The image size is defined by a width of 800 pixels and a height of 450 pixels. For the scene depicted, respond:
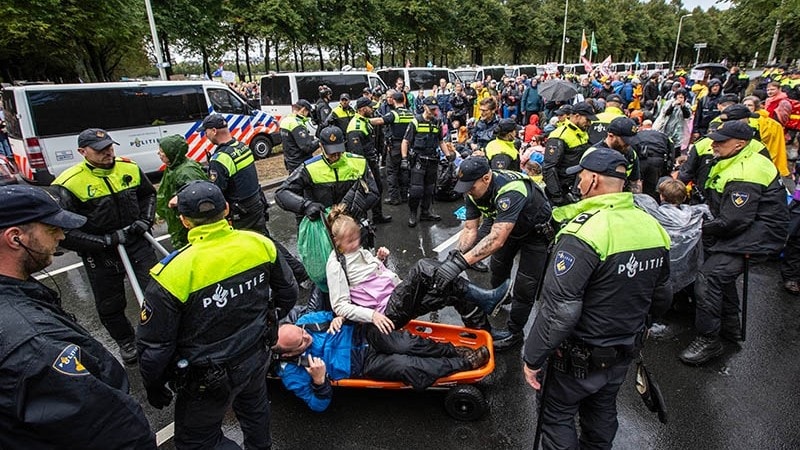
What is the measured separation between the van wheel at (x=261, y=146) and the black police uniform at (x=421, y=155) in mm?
6532

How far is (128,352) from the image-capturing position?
4.04 metres

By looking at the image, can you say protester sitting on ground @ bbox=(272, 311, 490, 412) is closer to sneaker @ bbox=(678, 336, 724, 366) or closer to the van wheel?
sneaker @ bbox=(678, 336, 724, 366)

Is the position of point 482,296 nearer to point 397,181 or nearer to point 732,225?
point 732,225

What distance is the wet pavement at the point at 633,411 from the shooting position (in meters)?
2.98

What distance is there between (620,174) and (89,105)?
10500mm

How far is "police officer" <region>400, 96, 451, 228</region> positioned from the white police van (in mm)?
6362

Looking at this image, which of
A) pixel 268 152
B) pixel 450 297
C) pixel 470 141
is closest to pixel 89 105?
pixel 268 152

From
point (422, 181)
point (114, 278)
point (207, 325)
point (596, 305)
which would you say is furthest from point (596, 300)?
point (422, 181)

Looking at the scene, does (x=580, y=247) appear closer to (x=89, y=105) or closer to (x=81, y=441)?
(x=81, y=441)

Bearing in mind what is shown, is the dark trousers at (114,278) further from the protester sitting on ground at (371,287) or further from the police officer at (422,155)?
the police officer at (422,155)

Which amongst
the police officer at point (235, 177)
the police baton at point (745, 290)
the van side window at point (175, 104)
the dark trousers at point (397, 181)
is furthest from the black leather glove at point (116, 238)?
the van side window at point (175, 104)

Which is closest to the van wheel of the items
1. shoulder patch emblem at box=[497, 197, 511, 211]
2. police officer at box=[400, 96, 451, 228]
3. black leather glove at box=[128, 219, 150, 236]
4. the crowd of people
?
police officer at box=[400, 96, 451, 228]

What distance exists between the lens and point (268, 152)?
12594 millimetres

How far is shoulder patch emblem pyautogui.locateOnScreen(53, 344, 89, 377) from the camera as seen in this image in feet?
4.83
